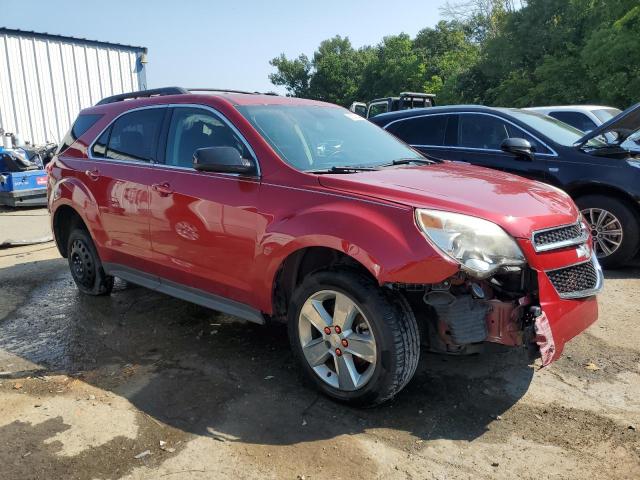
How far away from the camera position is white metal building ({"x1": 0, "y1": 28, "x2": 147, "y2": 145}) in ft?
42.1

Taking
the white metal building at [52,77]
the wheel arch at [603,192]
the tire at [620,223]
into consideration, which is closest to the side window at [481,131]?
the wheel arch at [603,192]

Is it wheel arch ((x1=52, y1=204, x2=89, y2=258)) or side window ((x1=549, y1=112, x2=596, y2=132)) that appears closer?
wheel arch ((x1=52, y1=204, x2=89, y2=258))

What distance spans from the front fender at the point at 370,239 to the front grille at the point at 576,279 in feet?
2.20

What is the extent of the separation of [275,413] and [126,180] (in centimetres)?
235

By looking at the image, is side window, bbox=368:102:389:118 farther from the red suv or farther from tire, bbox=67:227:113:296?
the red suv

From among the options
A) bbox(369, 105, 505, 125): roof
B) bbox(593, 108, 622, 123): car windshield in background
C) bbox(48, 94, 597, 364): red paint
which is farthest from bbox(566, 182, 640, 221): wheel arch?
bbox(593, 108, 622, 123): car windshield in background

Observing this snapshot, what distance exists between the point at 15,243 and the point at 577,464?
26.0 feet

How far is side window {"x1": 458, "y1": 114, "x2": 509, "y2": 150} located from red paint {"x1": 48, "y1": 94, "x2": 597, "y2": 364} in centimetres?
277

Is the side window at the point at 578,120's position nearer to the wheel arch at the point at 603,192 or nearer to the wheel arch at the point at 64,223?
the wheel arch at the point at 603,192

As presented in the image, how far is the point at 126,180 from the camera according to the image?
442cm

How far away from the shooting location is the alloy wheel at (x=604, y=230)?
5703mm

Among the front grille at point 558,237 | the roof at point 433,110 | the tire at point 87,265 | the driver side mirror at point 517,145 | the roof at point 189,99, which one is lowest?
the tire at point 87,265

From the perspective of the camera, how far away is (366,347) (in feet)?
9.88

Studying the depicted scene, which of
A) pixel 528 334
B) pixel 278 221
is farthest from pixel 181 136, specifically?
pixel 528 334
